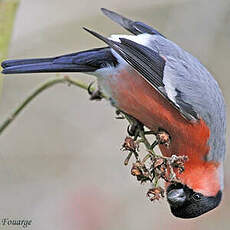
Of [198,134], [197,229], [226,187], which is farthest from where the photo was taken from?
[197,229]

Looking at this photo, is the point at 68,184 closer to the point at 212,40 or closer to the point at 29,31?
the point at 29,31

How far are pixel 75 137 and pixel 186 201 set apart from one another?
1.88 m

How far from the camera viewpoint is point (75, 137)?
411cm

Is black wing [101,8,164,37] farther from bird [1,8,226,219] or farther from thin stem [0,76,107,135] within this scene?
thin stem [0,76,107,135]

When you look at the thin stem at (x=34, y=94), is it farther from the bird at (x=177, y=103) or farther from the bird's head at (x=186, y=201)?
the bird's head at (x=186, y=201)

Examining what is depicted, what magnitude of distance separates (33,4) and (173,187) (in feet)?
7.11

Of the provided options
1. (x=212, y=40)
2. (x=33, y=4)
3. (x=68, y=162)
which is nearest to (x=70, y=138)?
(x=68, y=162)

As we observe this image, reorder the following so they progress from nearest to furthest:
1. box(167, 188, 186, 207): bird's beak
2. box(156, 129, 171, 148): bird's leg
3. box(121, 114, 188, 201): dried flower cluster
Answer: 1. box(121, 114, 188, 201): dried flower cluster
2. box(156, 129, 171, 148): bird's leg
3. box(167, 188, 186, 207): bird's beak

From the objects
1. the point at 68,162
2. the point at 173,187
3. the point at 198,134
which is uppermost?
the point at 198,134

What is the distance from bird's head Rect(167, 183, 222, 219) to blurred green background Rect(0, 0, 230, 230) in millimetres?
1317

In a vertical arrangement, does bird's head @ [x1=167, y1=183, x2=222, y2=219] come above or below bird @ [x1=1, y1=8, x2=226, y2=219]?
below

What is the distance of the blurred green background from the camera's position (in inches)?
148

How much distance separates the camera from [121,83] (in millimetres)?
2494

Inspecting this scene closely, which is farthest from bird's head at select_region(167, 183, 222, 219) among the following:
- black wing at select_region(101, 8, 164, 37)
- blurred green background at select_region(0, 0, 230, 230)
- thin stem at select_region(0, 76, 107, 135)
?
blurred green background at select_region(0, 0, 230, 230)
